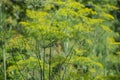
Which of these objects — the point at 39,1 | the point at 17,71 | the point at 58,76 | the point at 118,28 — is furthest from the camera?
the point at 118,28

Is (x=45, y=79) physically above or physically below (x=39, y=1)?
below

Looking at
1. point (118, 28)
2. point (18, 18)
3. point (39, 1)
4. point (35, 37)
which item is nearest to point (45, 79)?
point (35, 37)

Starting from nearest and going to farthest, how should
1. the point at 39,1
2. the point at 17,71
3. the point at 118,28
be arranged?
the point at 39,1 → the point at 17,71 → the point at 118,28

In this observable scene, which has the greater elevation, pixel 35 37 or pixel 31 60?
pixel 35 37

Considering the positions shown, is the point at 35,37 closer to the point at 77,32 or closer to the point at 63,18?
the point at 77,32

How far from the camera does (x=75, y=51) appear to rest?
7.29 meters

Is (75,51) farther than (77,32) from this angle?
Yes

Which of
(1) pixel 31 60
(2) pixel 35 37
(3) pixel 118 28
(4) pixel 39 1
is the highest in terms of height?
(4) pixel 39 1

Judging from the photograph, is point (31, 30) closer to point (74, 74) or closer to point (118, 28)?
point (74, 74)

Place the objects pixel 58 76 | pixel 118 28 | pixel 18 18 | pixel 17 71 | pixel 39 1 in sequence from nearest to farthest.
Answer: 1. pixel 39 1
2. pixel 17 71
3. pixel 58 76
4. pixel 18 18
5. pixel 118 28

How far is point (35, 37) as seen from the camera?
627 centimetres

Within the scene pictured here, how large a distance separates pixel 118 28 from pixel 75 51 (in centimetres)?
741

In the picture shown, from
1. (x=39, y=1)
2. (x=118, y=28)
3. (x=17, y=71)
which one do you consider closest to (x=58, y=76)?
(x=17, y=71)

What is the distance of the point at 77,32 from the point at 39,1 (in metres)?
0.82
